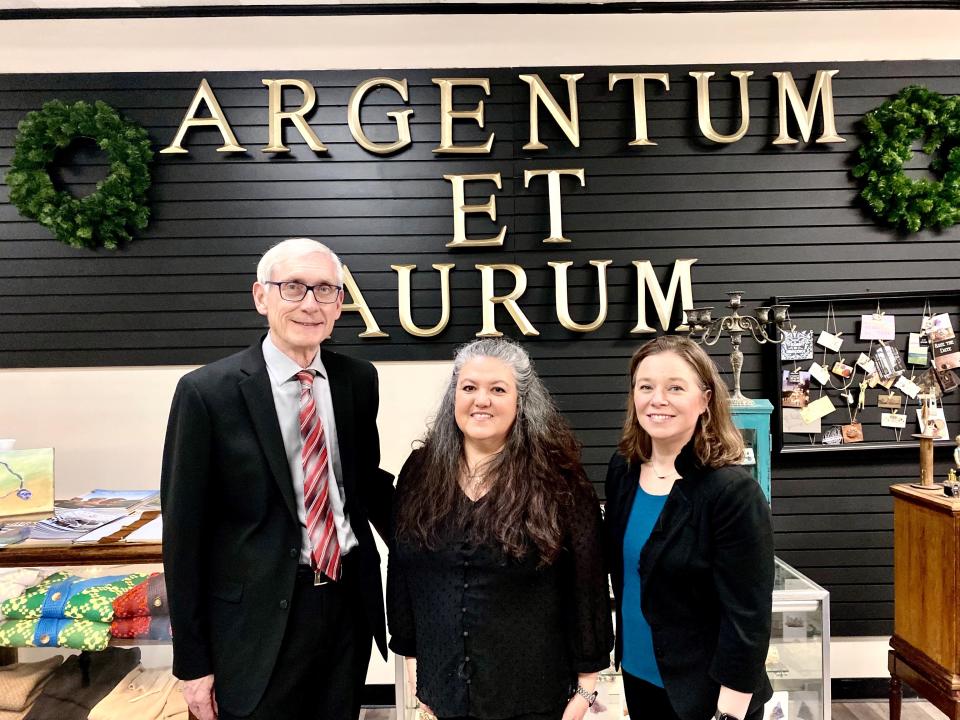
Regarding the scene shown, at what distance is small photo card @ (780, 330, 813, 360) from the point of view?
10.4 ft

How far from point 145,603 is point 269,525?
3.00ft

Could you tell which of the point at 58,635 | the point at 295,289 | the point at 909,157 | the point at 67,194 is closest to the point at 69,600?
the point at 58,635

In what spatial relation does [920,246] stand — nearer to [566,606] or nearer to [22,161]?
[566,606]

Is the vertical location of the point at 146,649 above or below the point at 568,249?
below

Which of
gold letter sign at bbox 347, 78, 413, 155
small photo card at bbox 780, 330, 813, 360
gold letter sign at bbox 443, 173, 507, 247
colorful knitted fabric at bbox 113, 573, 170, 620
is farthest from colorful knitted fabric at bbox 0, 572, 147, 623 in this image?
small photo card at bbox 780, 330, 813, 360

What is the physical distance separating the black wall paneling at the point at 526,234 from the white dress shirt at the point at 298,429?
1.38m

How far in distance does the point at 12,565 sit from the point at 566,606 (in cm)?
196

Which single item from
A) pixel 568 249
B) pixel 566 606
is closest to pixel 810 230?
pixel 568 249

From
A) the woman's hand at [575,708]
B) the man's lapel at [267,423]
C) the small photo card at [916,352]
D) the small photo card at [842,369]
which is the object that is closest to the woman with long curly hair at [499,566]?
the woman's hand at [575,708]

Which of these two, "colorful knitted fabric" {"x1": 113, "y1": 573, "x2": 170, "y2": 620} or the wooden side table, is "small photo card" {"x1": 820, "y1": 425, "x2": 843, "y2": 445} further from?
"colorful knitted fabric" {"x1": 113, "y1": 573, "x2": 170, "y2": 620}

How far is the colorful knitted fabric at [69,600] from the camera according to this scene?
6.93 ft

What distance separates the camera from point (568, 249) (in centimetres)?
320

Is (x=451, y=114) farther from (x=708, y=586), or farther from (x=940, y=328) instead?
(x=940, y=328)

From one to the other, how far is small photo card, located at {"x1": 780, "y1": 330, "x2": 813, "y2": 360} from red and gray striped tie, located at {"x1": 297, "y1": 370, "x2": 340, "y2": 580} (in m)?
2.63
